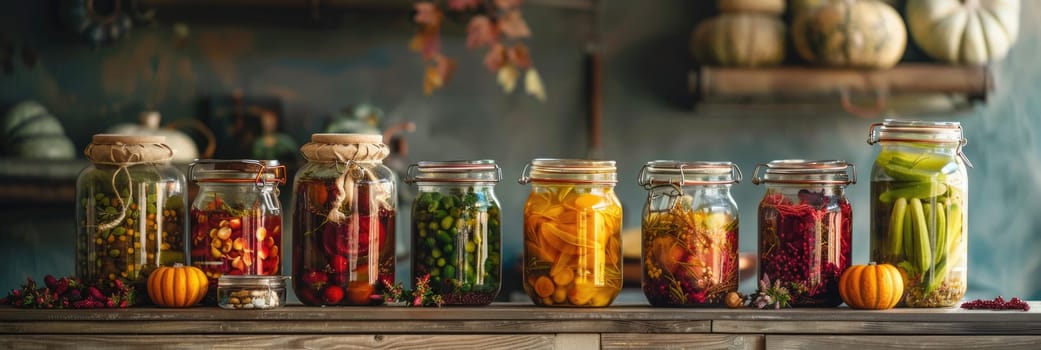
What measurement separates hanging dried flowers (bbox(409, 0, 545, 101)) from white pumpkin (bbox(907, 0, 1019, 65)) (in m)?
1.21

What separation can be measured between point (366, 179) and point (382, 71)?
76.2 inches

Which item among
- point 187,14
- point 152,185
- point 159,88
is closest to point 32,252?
point 159,88

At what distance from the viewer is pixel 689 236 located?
1.42 metres

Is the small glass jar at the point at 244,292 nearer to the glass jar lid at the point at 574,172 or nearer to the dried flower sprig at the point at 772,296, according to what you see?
the glass jar lid at the point at 574,172

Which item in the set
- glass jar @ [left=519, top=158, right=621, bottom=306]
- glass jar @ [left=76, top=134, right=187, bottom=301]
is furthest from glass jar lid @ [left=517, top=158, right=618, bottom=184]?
glass jar @ [left=76, top=134, right=187, bottom=301]

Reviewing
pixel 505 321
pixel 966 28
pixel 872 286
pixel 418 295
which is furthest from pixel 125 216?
pixel 966 28

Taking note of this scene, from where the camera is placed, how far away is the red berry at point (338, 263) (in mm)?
1438

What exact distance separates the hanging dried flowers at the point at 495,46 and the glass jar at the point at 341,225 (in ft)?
6.06

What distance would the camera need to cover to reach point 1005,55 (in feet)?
11.1

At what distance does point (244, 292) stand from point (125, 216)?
0.21 m

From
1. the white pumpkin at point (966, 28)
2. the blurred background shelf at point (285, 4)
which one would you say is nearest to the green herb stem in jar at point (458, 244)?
the blurred background shelf at point (285, 4)

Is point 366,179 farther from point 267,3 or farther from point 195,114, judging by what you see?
point 195,114

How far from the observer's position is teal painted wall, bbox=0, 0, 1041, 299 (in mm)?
3316

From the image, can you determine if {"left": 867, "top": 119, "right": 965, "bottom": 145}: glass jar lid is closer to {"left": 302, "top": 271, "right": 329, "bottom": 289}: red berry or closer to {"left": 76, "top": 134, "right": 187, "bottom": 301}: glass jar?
{"left": 302, "top": 271, "right": 329, "bottom": 289}: red berry
